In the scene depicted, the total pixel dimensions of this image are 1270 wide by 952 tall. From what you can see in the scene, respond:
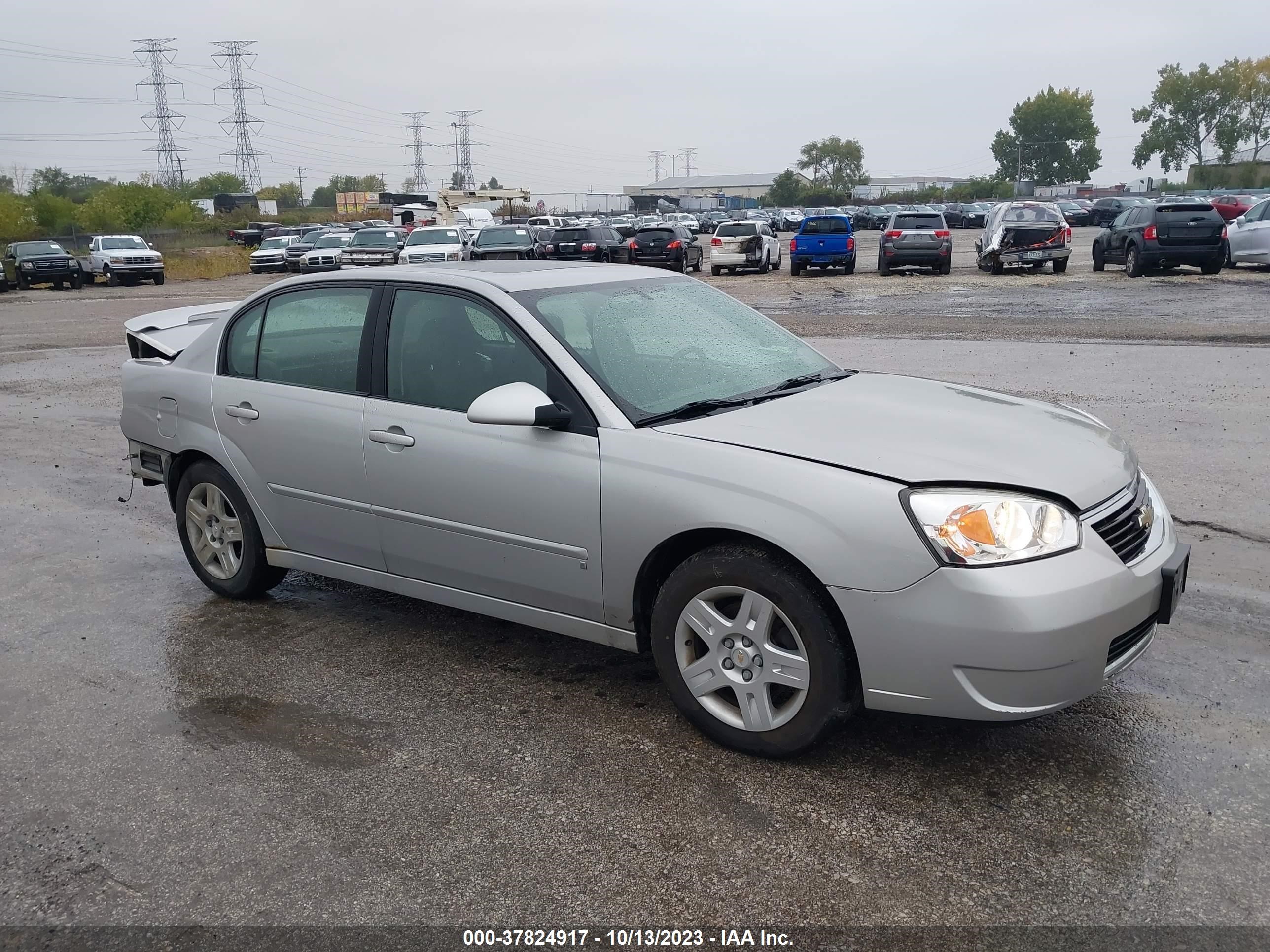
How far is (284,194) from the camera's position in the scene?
167000 millimetres

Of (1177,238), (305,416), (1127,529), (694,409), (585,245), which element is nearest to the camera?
(1127,529)

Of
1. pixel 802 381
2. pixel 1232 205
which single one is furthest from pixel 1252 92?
pixel 802 381

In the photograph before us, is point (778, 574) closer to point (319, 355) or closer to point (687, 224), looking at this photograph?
point (319, 355)

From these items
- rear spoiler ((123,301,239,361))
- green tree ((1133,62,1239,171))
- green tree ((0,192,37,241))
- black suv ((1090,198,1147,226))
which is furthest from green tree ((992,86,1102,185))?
rear spoiler ((123,301,239,361))

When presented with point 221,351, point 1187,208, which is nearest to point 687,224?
point 1187,208

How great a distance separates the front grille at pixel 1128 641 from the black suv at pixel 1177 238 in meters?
23.2

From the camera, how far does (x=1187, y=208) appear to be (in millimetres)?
23828

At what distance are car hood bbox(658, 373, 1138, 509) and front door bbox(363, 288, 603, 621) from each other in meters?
0.50

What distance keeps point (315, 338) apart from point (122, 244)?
39923 mm

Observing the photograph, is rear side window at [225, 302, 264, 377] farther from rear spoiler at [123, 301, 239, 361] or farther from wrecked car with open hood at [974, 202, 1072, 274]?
wrecked car with open hood at [974, 202, 1072, 274]

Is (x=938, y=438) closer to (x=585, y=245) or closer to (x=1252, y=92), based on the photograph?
(x=585, y=245)

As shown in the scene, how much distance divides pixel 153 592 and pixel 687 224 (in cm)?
6079

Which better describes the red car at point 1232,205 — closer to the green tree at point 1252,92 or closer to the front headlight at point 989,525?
the front headlight at point 989,525

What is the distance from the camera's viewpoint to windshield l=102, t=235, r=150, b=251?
3978cm
